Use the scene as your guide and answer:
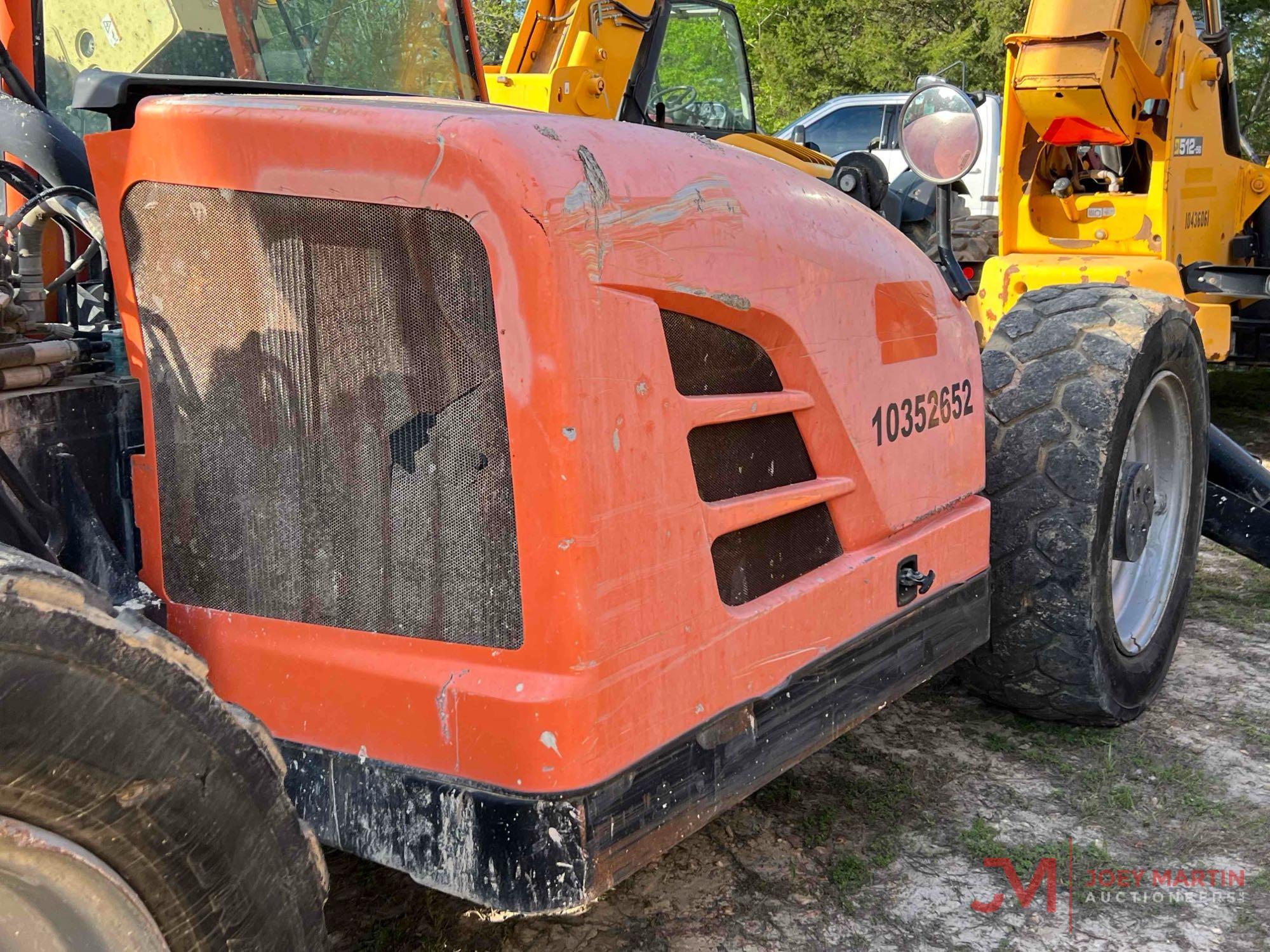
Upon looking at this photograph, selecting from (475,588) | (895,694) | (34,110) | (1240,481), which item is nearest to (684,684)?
(475,588)

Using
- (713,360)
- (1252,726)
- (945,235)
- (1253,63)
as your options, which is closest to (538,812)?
(713,360)

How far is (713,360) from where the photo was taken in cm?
205

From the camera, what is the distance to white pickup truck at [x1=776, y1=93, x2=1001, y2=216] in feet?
38.3

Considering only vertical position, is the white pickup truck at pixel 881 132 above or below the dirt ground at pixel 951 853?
above

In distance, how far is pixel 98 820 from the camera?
1.42 meters

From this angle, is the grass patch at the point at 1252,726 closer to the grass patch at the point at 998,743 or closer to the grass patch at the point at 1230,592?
the grass patch at the point at 998,743

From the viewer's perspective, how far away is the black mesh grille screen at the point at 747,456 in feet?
6.72

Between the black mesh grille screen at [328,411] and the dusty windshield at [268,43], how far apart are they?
87 cm

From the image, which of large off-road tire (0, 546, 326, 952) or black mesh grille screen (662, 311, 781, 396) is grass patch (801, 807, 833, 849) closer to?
black mesh grille screen (662, 311, 781, 396)

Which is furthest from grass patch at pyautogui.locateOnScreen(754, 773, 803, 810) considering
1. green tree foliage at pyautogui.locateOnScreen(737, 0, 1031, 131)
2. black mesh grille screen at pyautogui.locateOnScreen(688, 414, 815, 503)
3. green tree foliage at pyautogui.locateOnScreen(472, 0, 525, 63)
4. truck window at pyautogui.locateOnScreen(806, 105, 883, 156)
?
green tree foliage at pyautogui.locateOnScreen(737, 0, 1031, 131)

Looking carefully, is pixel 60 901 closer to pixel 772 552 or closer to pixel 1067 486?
pixel 772 552

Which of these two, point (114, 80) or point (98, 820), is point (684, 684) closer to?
point (98, 820)

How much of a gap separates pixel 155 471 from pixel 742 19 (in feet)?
79.4

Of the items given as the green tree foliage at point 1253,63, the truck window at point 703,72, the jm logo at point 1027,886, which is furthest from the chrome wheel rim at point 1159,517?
the green tree foliage at point 1253,63
